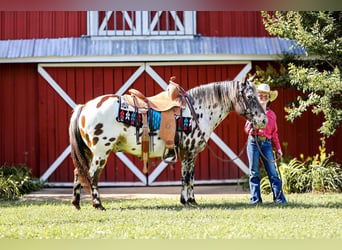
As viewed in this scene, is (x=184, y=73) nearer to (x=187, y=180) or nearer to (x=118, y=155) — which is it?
(x=118, y=155)

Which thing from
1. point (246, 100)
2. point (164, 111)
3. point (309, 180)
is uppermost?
point (246, 100)

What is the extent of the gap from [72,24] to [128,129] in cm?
444

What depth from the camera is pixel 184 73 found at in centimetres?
1179

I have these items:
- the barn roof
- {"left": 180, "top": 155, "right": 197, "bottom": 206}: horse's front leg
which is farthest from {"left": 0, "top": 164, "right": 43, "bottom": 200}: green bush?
{"left": 180, "top": 155, "right": 197, "bottom": 206}: horse's front leg

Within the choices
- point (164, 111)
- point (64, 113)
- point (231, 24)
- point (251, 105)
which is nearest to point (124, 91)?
point (64, 113)

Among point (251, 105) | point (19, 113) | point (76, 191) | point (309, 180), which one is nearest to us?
point (76, 191)

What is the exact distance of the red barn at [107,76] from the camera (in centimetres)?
1162

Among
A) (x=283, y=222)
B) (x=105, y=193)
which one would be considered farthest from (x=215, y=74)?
(x=283, y=222)

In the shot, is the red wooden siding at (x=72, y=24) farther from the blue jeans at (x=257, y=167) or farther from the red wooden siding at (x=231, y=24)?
the blue jeans at (x=257, y=167)

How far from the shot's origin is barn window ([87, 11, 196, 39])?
38.2 ft

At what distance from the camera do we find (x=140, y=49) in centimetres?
1132

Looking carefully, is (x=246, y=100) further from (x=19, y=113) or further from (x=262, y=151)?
(x=19, y=113)

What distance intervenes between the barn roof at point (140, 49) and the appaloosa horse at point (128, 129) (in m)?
3.04

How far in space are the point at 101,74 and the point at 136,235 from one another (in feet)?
20.0
